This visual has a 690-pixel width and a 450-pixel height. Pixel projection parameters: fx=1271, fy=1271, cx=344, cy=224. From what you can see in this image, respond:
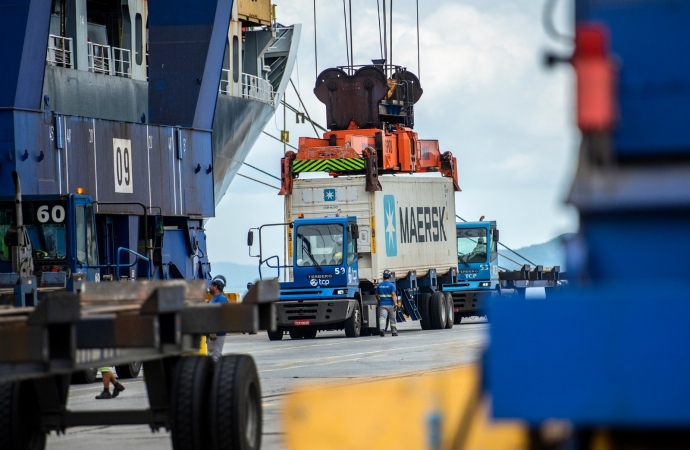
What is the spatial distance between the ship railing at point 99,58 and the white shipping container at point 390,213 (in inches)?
573

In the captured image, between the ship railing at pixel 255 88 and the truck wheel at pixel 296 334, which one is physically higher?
the ship railing at pixel 255 88

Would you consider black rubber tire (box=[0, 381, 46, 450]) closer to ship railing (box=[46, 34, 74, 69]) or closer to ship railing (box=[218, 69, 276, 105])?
ship railing (box=[46, 34, 74, 69])

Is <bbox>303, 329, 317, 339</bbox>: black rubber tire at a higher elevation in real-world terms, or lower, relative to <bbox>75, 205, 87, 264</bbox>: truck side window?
lower

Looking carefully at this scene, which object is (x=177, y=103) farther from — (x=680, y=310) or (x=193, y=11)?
(x=680, y=310)

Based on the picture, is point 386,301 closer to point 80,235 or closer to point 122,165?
point 122,165

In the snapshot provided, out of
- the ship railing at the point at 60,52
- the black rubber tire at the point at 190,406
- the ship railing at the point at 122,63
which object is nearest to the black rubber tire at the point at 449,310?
the ship railing at the point at 60,52

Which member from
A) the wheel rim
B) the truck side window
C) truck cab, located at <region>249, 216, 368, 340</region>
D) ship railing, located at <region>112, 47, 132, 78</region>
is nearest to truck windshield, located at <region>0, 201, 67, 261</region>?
the truck side window

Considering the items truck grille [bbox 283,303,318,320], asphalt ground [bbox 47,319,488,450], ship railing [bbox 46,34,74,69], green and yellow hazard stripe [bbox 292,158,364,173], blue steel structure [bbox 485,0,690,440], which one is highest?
ship railing [bbox 46,34,74,69]

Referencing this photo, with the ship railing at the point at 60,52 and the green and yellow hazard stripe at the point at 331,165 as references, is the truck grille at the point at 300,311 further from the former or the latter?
the ship railing at the point at 60,52

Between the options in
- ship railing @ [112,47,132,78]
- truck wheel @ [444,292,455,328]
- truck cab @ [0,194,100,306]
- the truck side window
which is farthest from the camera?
ship railing @ [112,47,132,78]

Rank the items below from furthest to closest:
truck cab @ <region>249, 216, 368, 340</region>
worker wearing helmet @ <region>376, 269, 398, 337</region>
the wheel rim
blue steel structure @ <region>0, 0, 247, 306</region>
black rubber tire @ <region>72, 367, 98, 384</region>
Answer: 1. worker wearing helmet @ <region>376, 269, 398, 337</region>
2. truck cab @ <region>249, 216, 368, 340</region>
3. blue steel structure @ <region>0, 0, 247, 306</region>
4. black rubber tire @ <region>72, 367, 98, 384</region>
5. the wheel rim

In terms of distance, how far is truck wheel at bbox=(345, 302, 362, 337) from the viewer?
30812 millimetres

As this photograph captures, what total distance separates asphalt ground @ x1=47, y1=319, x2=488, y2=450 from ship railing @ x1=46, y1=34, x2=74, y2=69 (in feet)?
43.7

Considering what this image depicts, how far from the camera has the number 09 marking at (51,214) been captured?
770 inches
